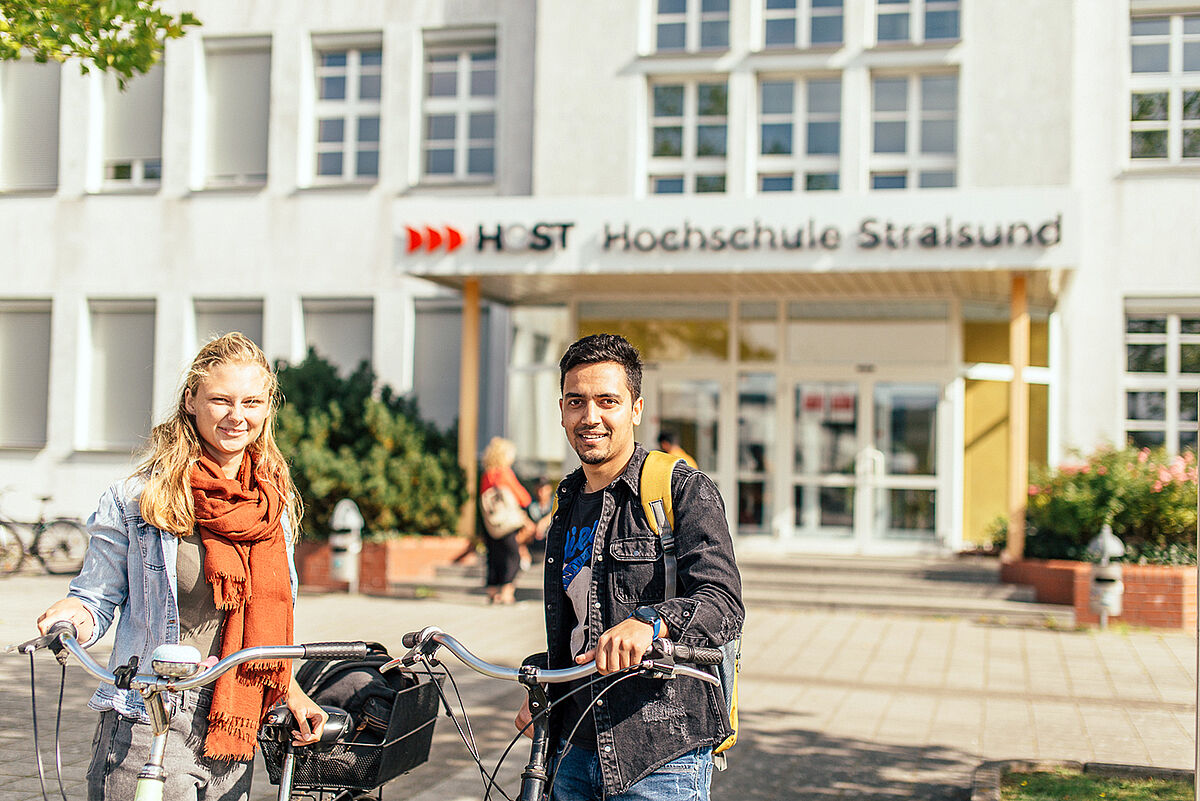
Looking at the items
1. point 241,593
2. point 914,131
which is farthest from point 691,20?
point 241,593

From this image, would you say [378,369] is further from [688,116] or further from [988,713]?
[988,713]

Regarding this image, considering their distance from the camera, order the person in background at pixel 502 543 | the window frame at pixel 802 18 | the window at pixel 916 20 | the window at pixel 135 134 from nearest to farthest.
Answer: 1. the person in background at pixel 502 543
2. the window at pixel 916 20
3. the window frame at pixel 802 18
4. the window at pixel 135 134

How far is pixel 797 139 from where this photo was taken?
1736 cm

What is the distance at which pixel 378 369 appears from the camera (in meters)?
19.0

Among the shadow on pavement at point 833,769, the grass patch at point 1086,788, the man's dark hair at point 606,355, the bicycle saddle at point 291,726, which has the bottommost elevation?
the shadow on pavement at point 833,769

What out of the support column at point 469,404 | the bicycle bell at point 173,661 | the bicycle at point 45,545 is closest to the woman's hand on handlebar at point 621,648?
the bicycle bell at point 173,661

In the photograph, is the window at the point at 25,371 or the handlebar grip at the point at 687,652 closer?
the handlebar grip at the point at 687,652

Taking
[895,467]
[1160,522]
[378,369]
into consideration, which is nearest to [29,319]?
[378,369]

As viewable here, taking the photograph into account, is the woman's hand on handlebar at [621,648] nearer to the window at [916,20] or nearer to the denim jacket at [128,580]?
the denim jacket at [128,580]

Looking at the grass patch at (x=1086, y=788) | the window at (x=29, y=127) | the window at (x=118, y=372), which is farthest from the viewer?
the window at (x=29, y=127)

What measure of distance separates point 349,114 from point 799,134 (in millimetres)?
6990

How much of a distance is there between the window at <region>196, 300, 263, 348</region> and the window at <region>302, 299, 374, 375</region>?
838mm

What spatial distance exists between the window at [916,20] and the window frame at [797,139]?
902 mm

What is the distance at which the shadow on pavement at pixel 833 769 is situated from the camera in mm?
6289
